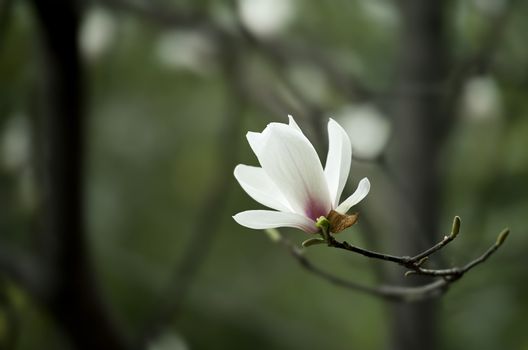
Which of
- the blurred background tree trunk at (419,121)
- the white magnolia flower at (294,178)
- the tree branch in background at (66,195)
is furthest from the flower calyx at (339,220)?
the blurred background tree trunk at (419,121)

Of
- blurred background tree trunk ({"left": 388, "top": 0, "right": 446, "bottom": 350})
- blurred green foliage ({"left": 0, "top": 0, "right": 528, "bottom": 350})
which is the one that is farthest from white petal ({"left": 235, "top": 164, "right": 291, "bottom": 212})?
blurred background tree trunk ({"left": 388, "top": 0, "right": 446, "bottom": 350})

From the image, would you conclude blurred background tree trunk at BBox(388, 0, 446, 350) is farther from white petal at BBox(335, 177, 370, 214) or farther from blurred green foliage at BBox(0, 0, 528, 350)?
white petal at BBox(335, 177, 370, 214)

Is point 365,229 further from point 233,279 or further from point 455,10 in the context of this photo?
point 233,279

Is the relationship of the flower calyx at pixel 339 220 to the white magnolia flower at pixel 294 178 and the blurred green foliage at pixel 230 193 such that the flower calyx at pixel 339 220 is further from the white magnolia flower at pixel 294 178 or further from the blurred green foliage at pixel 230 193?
the blurred green foliage at pixel 230 193

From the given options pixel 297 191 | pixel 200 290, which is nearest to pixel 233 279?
pixel 200 290

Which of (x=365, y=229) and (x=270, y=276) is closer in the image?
(x=365, y=229)

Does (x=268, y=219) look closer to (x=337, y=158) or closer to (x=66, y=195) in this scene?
(x=337, y=158)
